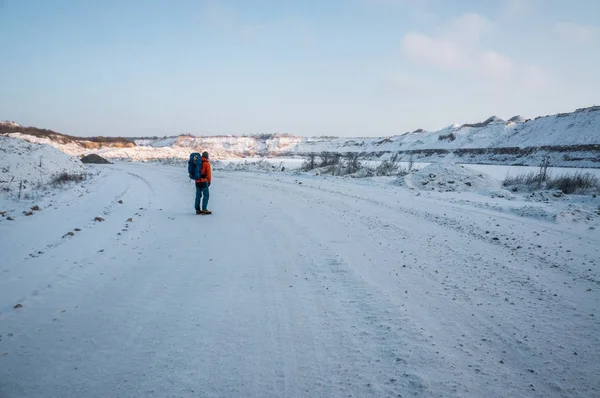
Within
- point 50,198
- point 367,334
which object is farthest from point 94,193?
point 367,334

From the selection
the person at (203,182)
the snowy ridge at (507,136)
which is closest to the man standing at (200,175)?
the person at (203,182)

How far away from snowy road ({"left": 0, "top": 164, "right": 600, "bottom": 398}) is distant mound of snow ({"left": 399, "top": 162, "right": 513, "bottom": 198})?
26.5 ft

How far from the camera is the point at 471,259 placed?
5102 mm

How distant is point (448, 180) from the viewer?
15547 millimetres

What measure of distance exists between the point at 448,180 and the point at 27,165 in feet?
66.6

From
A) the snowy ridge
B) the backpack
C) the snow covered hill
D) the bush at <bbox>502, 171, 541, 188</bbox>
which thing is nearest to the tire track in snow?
the backpack

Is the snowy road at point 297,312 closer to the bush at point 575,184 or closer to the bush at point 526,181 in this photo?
the bush at point 575,184

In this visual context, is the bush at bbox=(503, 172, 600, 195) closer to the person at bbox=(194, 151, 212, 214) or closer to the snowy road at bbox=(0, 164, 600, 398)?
the snowy road at bbox=(0, 164, 600, 398)

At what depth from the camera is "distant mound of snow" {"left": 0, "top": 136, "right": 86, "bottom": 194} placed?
12.4 metres

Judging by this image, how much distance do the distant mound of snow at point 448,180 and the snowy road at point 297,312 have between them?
8.08 metres

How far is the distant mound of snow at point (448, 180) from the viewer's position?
1467cm

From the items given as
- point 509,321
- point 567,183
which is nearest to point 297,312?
point 509,321


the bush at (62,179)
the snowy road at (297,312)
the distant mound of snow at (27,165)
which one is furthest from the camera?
the bush at (62,179)

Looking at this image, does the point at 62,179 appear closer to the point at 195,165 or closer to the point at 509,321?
the point at 195,165
